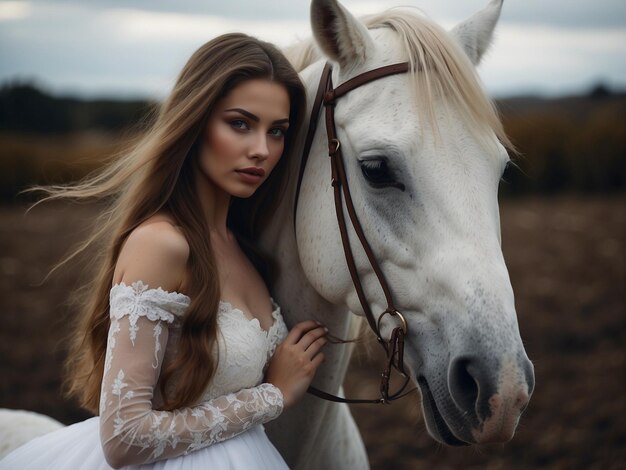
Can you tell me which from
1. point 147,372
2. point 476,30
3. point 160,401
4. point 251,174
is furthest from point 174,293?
point 476,30

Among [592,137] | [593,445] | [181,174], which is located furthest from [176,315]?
[592,137]

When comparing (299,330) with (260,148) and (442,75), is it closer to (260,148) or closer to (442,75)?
(260,148)

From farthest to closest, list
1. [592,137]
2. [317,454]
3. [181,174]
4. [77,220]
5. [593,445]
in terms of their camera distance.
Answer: [592,137]
[77,220]
[593,445]
[317,454]
[181,174]

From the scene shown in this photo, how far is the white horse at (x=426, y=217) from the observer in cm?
145

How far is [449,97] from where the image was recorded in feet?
5.51

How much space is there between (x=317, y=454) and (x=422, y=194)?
3.83 feet

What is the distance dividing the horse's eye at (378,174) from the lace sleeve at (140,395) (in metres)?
0.65

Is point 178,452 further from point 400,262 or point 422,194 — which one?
point 422,194

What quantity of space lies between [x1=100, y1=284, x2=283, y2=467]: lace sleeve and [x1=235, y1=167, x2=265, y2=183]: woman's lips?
0.43 metres

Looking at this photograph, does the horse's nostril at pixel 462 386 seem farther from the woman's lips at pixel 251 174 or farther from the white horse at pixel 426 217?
the woman's lips at pixel 251 174

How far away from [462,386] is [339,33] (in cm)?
109

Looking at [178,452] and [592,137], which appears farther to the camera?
[592,137]

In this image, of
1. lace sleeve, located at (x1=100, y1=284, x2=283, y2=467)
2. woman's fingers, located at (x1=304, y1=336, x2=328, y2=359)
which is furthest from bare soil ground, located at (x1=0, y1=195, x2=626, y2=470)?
lace sleeve, located at (x1=100, y1=284, x2=283, y2=467)

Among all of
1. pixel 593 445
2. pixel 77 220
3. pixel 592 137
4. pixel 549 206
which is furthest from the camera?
pixel 592 137
